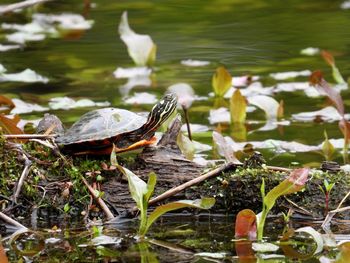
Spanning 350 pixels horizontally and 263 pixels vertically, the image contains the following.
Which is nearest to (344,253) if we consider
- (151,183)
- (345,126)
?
(151,183)

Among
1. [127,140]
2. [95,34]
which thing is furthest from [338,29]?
[127,140]

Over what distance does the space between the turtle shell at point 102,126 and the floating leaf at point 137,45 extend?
7.81 ft

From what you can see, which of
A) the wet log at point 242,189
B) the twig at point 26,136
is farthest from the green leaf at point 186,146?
the twig at point 26,136

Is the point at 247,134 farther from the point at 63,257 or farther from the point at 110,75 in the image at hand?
the point at 63,257

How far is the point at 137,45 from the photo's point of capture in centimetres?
624

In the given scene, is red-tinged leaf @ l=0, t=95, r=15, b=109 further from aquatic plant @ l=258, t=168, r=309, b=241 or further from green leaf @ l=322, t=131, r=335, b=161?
aquatic plant @ l=258, t=168, r=309, b=241

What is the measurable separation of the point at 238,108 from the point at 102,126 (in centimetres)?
150

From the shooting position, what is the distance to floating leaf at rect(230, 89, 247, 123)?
4.84m

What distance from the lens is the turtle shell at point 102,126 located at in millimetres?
3492

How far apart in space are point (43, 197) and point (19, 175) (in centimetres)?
12

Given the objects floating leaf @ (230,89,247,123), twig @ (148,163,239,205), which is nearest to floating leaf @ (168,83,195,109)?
floating leaf @ (230,89,247,123)

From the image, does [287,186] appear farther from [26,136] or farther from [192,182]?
[26,136]

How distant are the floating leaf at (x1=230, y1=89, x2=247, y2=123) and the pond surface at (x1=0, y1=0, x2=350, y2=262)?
8 cm

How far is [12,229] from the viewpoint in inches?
128
